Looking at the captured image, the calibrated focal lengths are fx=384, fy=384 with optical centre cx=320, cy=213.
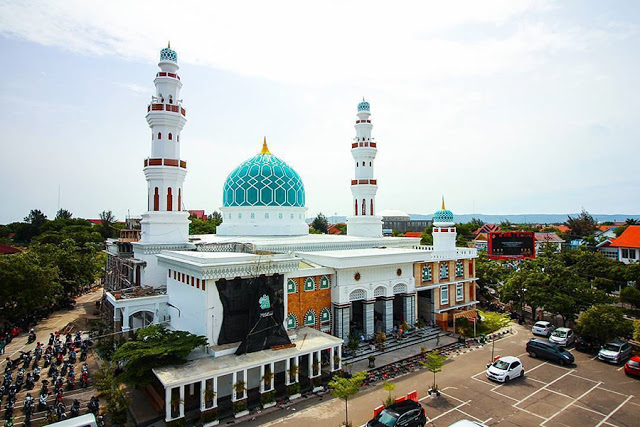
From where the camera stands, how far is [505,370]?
18.6m

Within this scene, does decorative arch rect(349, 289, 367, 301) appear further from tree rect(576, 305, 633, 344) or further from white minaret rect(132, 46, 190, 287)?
tree rect(576, 305, 633, 344)

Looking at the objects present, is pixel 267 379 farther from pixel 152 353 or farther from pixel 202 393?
pixel 152 353

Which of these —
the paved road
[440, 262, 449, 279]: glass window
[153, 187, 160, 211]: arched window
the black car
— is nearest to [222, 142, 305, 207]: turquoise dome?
[153, 187, 160, 211]: arched window

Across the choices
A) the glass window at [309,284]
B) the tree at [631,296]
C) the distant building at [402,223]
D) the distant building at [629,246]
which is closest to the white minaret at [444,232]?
the glass window at [309,284]

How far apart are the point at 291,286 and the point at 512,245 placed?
3833cm

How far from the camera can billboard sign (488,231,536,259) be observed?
48812 mm

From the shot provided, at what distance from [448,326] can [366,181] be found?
1367 centimetres

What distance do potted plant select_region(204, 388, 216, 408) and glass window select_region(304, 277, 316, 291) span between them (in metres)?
8.36

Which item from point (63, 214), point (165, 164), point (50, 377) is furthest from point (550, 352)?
point (63, 214)

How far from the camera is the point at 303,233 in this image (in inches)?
1265

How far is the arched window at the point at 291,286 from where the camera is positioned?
21.4 metres

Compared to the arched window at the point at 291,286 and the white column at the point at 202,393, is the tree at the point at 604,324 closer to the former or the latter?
the arched window at the point at 291,286

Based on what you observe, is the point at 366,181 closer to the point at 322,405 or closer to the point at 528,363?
the point at 528,363

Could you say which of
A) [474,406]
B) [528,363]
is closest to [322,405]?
[474,406]
